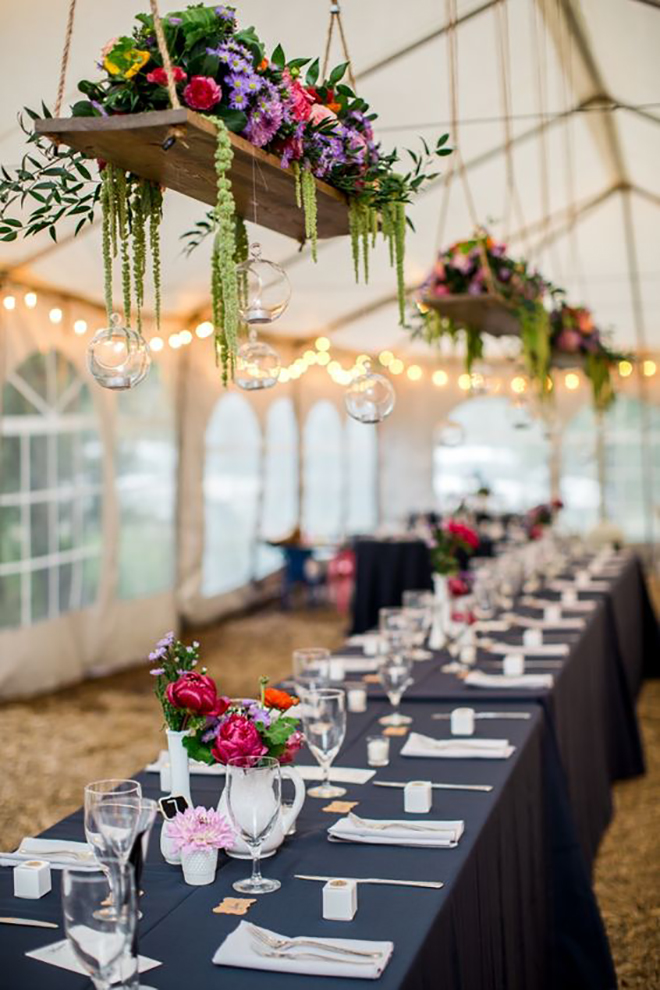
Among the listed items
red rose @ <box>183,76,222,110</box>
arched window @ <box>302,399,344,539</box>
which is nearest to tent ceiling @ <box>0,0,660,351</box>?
red rose @ <box>183,76,222,110</box>

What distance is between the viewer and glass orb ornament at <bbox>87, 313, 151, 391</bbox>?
2.33 meters

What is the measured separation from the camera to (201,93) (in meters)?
2.02

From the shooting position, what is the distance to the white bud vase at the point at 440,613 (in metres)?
4.47

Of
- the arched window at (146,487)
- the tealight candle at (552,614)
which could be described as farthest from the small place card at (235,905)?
the arched window at (146,487)

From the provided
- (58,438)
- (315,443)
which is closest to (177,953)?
(58,438)

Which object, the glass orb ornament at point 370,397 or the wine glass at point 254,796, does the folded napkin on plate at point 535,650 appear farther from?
the wine glass at point 254,796

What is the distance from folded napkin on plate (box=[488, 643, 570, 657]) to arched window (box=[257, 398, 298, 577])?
704 cm

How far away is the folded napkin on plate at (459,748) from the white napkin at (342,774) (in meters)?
0.20

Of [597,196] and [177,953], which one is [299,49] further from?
[597,196]

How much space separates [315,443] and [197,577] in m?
3.34

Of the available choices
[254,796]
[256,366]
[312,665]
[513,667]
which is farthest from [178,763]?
[513,667]

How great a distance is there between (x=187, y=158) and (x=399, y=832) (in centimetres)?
137

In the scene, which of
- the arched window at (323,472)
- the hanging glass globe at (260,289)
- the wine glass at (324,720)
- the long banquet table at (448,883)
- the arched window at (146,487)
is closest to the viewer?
the long banquet table at (448,883)

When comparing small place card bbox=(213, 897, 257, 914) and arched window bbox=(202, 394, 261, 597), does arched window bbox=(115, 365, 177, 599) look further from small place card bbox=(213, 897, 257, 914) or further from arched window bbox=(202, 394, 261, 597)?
small place card bbox=(213, 897, 257, 914)
